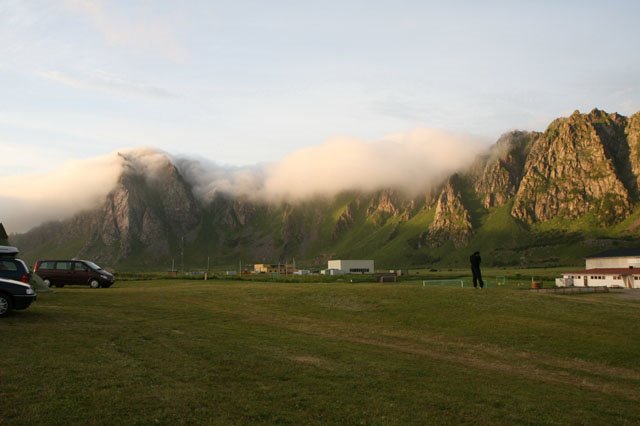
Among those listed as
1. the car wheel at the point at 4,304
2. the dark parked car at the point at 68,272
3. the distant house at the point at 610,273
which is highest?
the dark parked car at the point at 68,272

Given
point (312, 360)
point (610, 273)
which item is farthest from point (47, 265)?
point (610, 273)

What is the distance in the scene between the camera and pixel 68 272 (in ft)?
165

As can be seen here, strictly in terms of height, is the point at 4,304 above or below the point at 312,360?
above

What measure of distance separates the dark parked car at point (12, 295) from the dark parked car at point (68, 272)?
2652cm

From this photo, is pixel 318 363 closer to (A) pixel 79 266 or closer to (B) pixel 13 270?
(B) pixel 13 270

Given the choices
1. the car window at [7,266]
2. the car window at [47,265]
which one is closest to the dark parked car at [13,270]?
the car window at [7,266]

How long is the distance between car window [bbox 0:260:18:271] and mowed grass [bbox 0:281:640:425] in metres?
2.34

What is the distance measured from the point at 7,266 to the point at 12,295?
2081 millimetres

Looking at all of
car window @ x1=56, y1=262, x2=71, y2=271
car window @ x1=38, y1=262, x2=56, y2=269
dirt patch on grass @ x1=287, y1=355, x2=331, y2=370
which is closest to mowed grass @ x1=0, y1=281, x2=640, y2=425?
dirt patch on grass @ x1=287, y1=355, x2=331, y2=370

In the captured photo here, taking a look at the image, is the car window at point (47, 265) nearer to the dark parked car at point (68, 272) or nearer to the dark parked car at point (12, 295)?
the dark parked car at point (68, 272)

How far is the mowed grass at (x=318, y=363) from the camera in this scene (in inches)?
503

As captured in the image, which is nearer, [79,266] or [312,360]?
[312,360]

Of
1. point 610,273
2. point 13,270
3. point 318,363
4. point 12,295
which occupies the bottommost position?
point 610,273

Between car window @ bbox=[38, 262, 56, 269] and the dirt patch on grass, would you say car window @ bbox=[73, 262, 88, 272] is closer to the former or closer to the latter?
car window @ bbox=[38, 262, 56, 269]
